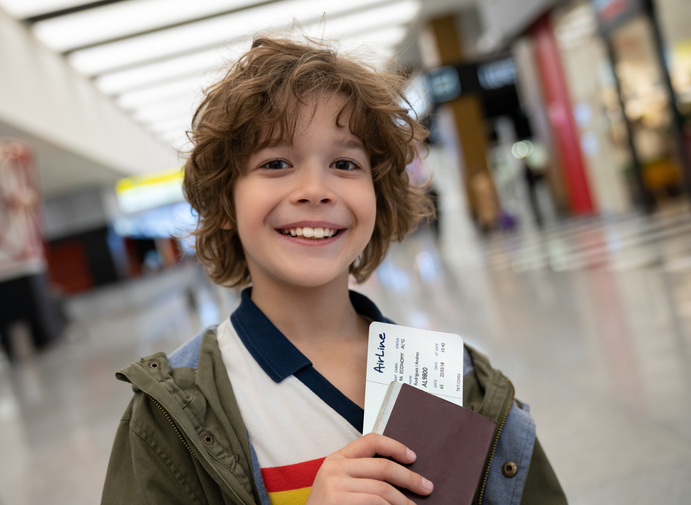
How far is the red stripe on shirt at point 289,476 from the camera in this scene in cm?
99

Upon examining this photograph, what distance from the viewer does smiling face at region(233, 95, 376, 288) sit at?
108 centimetres

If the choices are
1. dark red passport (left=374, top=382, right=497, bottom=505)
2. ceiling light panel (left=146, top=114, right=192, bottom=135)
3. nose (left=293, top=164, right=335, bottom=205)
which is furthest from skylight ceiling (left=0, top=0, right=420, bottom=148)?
dark red passport (left=374, top=382, right=497, bottom=505)

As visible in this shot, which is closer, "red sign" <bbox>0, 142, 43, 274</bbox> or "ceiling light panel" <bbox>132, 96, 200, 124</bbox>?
"red sign" <bbox>0, 142, 43, 274</bbox>

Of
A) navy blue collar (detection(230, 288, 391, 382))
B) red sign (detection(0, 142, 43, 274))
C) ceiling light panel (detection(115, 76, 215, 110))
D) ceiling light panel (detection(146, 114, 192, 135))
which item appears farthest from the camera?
ceiling light panel (detection(146, 114, 192, 135))

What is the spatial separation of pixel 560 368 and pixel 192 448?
100 inches

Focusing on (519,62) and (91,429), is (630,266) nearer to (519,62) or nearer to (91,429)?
(91,429)

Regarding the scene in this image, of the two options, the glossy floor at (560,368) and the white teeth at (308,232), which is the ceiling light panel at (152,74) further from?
the white teeth at (308,232)

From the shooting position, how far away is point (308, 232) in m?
1.10

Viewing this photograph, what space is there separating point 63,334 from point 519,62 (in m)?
12.9

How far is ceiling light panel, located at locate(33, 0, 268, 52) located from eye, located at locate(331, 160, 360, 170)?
40.4 feet

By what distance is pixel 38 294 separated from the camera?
398 inches

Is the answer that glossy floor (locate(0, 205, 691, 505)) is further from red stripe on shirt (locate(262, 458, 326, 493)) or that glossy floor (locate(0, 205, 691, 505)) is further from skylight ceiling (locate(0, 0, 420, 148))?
skylight ceiling (locate(0, 0, 420, 148))

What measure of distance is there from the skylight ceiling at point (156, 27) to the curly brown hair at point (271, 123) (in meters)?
8.19

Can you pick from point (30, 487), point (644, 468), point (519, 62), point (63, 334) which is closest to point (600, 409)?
point (644, 468)
